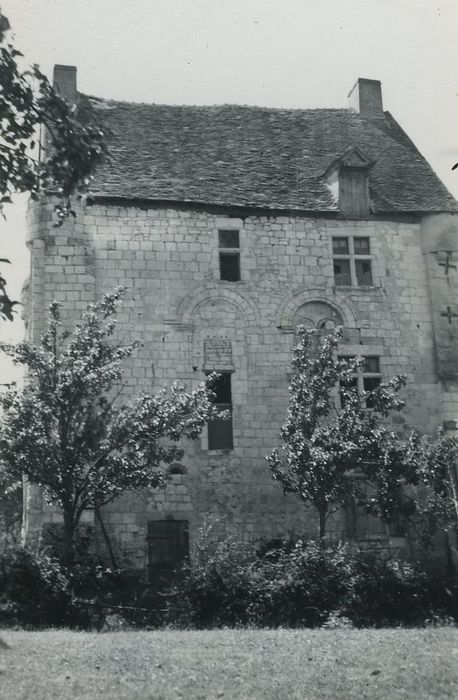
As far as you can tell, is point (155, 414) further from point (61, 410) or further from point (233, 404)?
point (233, 404)

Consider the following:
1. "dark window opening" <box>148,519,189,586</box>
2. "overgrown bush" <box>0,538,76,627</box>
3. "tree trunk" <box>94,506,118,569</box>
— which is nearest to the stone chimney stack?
"dark window opening" <box>148,519,189,586</box>

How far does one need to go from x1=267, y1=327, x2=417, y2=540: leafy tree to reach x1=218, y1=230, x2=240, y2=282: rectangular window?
3.26 metres

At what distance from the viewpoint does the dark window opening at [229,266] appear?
20.5 m

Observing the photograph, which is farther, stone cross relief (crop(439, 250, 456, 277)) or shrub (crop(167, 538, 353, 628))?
stone cross relief (crop(439, 250, 456, 277))

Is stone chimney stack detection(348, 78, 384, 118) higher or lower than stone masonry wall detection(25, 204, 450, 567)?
higher

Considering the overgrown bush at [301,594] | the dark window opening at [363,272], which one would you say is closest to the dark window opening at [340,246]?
the dark window opening at [363,272]

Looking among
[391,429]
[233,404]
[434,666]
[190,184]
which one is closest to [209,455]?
[233,404]

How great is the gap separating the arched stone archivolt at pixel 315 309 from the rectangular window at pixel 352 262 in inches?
22.9

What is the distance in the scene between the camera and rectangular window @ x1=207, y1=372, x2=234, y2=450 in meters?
19.2

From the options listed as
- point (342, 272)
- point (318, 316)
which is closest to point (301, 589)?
point (318, 316)

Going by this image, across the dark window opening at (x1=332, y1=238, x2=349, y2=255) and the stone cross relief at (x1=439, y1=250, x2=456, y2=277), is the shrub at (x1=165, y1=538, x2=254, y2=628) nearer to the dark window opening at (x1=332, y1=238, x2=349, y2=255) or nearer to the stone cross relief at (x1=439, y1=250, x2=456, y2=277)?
the dark window opening at (x1=332, y1=238, x2=349, y2=255)

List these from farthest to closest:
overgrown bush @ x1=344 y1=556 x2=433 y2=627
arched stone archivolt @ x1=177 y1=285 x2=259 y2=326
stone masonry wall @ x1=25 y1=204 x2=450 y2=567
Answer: arched stone archivolt @ x1=177 y1=285 x2=259 y2=326, stone masonry wall @ x1=25 y1=204 x2=450 y2=567, overgrown bush @ x1=344 y1=556 x2=433 y2=627

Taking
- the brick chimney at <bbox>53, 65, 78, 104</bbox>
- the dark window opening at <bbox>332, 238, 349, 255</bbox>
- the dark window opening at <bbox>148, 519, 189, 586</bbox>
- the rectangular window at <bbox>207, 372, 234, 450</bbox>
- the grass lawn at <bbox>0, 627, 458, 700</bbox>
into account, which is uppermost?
the brick chimney at <bbox>53, 65, 78, 104</bbox>

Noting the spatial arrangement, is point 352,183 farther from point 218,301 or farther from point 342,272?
point 218,301
